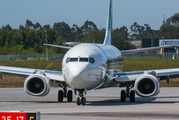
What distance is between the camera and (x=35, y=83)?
1884 centimetres

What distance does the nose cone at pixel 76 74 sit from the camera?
15648mm

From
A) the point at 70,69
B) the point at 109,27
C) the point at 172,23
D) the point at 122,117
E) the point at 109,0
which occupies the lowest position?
the point at 122,117

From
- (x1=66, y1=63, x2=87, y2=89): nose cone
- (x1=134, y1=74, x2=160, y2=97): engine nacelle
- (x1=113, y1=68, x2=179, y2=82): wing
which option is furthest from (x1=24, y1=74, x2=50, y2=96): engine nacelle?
(x1=134, y1=74, x2=160, y2=97): engine nacelle

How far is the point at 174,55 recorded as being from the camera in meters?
88.1

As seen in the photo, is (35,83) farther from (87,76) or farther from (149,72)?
(149,72)

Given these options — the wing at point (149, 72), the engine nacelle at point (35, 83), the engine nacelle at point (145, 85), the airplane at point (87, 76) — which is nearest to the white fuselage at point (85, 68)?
the airplane at point (87, 76)

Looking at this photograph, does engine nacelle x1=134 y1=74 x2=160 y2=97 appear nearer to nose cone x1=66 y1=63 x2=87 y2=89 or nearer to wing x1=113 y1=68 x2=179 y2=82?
wing x1=113 y1=68 x2=179 y2=82

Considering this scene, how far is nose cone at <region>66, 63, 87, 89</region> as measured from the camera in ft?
51.3

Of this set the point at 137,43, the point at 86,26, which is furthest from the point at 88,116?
the point at 86,26

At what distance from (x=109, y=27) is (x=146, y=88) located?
13.4m

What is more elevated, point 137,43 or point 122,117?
point 137,43

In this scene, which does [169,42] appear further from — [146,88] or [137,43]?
[146,88]

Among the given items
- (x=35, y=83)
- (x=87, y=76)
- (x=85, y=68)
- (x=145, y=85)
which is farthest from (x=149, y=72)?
(x=35, y=83)

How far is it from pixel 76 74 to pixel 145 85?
4672mm
